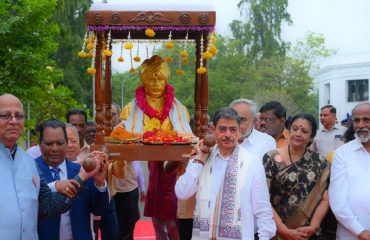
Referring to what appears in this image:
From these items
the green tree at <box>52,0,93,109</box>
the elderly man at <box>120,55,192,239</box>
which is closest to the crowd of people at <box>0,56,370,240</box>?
the elderly man at <box>120,55,192,239</box>

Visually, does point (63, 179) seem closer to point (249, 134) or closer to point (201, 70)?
point (249, 134)

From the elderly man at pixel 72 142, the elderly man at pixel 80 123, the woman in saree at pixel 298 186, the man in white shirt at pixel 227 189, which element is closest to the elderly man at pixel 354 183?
the woman in saree at pixel 298 186

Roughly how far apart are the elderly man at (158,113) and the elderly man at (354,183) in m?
2.03

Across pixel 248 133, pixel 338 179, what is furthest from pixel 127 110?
pixel 338 179

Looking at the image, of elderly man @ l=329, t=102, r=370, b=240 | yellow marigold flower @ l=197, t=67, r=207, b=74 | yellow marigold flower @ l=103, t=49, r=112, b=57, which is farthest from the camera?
yellow marigold flower @ l=197, t=67, r=207, b=74

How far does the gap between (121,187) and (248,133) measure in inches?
85.3

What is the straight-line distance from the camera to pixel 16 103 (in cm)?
359

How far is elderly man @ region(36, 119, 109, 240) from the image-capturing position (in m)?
4.14

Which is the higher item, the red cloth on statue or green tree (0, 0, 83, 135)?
green tree (0, 0, 83, 135)

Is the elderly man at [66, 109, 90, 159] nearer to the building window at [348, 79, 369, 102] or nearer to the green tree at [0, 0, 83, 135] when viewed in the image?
the green tree at [0, 0, 83, 135]

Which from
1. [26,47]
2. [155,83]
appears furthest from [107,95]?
[26,47]

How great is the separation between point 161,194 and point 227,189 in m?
2.43

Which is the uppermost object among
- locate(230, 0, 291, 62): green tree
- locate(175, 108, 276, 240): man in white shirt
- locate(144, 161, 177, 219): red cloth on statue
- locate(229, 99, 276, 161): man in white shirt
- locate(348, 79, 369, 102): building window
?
locate(230, 0, 291, 62): green tree

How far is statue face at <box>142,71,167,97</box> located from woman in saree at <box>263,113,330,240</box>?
1932mm
